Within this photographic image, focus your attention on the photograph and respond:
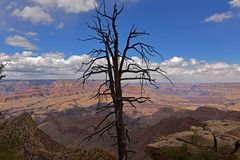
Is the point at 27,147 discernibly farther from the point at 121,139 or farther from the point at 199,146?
the point at 121,139

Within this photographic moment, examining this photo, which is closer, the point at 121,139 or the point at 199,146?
the point at 121,139

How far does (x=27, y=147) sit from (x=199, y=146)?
46592 mm

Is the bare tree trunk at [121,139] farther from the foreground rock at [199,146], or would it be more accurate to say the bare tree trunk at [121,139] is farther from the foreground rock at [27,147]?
the foreground rock at [199,146]

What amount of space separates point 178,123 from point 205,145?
146 metres

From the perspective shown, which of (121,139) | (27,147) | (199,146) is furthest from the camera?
(27,147)

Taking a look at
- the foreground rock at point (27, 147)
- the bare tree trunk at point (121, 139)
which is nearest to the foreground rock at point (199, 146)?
the foreground rock at point (27, 147)

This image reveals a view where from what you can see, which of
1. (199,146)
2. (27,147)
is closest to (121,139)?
(199,146)

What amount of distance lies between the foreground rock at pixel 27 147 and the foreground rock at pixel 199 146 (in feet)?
16.0

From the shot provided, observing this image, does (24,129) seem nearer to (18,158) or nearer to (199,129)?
(199,129)

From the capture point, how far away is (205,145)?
2662cm

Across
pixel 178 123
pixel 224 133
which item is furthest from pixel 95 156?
pixel 178 123

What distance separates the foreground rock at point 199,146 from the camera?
23.8 meters

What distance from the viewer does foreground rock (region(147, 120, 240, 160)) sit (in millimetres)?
23781

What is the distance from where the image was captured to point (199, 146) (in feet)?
85.4
